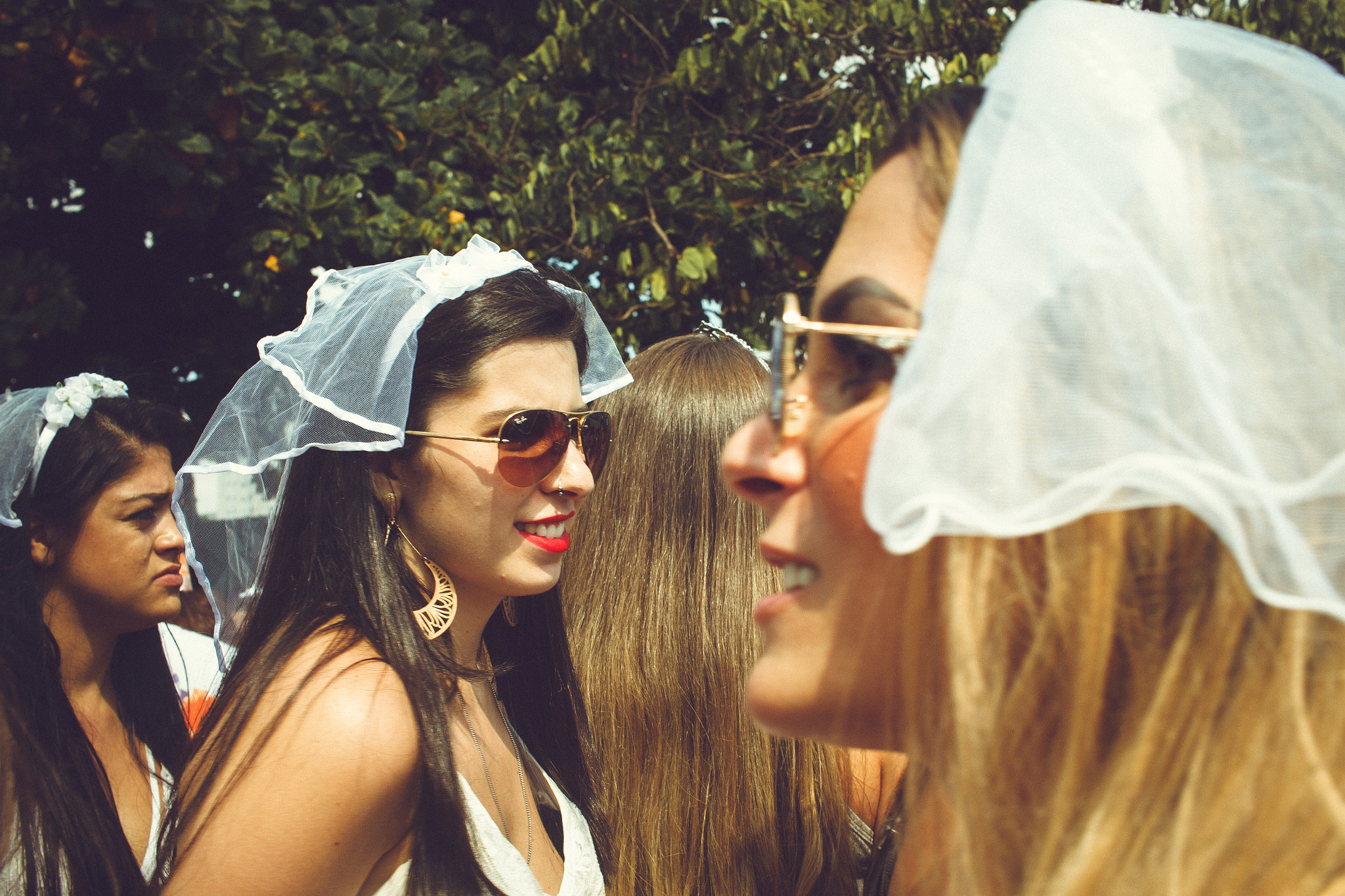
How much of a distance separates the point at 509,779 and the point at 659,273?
257cm

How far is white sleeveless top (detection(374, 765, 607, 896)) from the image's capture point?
172 cm

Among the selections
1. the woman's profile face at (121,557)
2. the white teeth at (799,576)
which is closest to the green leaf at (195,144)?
the woman's profile face at (121,557)

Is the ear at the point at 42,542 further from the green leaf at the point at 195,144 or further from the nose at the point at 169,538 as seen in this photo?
the green leaf at the point at 195,144

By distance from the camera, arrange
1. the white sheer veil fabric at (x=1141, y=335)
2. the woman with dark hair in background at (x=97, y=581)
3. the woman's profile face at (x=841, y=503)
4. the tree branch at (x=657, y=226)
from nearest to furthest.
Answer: the white sheer veil fabric at (x=1141, y=335) → the woman's profile face at (x=841, y=503) → the woman with dark hair in background at (x=97, y=581) → the tree branch at (x=657, y=226)

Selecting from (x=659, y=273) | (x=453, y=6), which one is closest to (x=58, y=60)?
(x=453, y=6)

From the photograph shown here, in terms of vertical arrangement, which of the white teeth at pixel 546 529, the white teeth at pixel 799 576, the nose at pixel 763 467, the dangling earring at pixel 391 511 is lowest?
the white teeth at pixel 546 529

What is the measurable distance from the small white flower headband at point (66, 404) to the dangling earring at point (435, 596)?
1821mm

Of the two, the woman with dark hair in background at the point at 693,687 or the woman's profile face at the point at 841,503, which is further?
the woman with dark hair in background at the point at 693,687

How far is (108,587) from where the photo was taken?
3.11 m

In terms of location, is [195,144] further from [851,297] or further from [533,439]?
[851,297]

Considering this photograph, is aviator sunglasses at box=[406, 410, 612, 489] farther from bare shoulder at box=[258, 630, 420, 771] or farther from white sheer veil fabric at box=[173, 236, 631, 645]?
bare shoulder at box=[258, 630, 420, 771]

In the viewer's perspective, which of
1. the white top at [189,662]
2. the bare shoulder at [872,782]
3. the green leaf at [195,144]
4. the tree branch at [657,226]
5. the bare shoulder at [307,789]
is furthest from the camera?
the tree branch at [657,226]

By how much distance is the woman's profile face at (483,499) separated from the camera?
6.53 feet

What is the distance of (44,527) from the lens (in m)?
3.05
